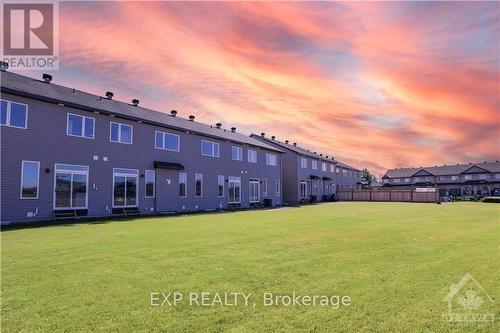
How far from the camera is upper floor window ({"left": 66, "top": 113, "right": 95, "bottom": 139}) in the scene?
19875mm

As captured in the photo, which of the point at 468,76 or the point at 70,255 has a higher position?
the point at 468,76

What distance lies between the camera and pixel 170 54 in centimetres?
1645

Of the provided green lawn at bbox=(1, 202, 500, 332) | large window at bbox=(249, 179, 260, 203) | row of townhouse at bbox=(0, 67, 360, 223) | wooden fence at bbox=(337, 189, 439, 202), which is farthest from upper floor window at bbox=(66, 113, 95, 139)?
wooden fence at bbox=(337, 189, 439, 202)

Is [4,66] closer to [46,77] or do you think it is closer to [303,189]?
[46,77]

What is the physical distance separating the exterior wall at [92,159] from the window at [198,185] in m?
0.35

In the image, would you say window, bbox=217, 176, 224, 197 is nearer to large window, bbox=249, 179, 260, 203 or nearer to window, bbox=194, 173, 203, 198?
window, bbox=194, 173, 203, 198

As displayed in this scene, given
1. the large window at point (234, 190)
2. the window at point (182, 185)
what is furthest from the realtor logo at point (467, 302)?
the large window at point (234, 190)

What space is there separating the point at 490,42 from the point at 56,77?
23770 mm

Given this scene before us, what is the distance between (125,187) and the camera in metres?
22.6

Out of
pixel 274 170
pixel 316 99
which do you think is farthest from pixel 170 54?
pixel 274 170

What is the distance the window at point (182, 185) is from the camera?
2714 cm

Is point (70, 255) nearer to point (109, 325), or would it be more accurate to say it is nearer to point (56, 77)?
point (109, 325)

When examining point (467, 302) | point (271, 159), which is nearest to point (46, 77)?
point (467, 302)

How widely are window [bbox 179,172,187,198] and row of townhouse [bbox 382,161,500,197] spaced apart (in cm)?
6442
